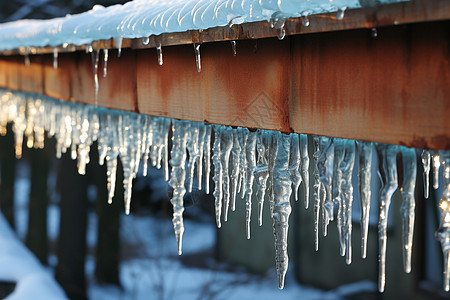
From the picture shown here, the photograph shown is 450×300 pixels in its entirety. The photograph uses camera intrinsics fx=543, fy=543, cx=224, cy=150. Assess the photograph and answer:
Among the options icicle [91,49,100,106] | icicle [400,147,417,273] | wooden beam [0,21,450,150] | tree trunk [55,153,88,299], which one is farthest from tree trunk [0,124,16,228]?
icicle [400,147,417,273]

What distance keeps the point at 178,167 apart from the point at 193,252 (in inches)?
443

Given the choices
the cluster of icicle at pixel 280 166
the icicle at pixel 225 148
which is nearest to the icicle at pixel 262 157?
the cluster of icicle at pixel 280 166

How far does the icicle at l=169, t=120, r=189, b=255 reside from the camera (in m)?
3.12

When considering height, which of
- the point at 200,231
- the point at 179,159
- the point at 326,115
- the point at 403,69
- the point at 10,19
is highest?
the point at 10,19

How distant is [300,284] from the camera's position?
11.1 meters

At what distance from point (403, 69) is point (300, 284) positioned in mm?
10092

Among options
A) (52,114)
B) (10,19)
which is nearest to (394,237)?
(52,114)

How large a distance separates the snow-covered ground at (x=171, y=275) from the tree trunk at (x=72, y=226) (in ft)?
1.44

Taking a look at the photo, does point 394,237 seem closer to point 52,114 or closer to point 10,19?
point 52,114

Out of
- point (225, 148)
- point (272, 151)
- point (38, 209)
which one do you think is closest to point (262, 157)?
point (272, 151)

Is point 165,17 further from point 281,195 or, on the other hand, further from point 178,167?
point 178,167

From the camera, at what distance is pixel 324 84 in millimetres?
1780

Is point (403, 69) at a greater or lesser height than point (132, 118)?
greater

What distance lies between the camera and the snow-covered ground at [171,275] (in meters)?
9.09
